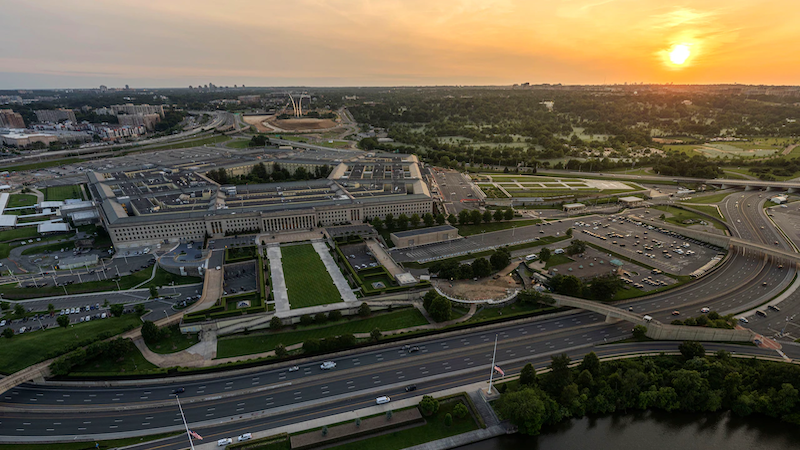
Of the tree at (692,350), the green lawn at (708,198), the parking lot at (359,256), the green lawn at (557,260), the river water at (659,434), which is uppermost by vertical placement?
the green lawn at (708,198)

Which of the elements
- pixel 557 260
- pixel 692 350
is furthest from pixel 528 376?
pixel 557 260

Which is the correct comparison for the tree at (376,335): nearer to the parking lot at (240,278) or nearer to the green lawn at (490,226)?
the parking lot at (240,278)

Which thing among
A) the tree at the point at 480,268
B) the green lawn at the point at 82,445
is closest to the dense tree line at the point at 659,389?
the tree at the point at 480,268

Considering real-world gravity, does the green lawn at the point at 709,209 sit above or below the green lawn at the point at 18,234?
above

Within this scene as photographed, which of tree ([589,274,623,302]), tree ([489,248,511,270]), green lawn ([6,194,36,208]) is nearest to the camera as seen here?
tree ([589,274,623,302])

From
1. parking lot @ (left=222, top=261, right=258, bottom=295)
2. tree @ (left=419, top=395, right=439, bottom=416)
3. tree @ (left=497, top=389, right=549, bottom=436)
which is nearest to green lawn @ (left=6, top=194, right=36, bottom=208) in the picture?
parking lot @ (left=222, top=261, right=258, bottom=295)

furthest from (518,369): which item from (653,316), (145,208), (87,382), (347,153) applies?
(347,153)

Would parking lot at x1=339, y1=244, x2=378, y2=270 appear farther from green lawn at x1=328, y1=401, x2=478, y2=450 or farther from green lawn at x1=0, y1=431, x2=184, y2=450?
green lawn at x1=0, y1=431, x2=184, y2=450
